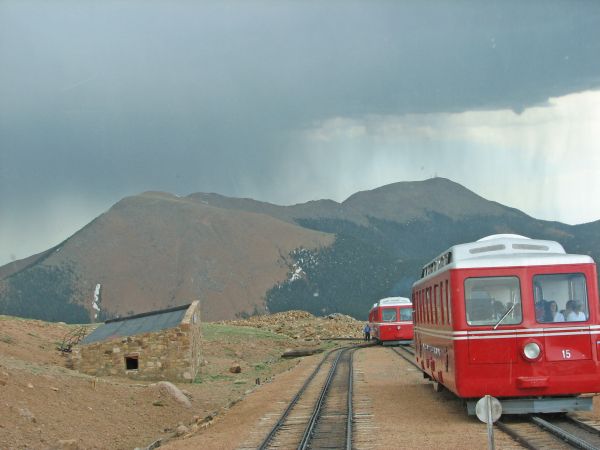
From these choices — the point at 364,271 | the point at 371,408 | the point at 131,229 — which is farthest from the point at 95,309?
the point at 371,408

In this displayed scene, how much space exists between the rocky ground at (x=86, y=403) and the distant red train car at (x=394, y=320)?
1292cm

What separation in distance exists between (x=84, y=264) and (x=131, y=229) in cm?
1832

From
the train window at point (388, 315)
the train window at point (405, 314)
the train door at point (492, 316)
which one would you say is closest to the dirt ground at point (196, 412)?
the train door at point (492, 316)

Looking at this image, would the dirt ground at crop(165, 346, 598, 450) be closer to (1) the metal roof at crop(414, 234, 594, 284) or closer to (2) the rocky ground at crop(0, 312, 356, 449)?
(2) the rocky ground at crop(0, 312, 356, 449)

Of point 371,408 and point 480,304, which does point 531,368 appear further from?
point 371,408

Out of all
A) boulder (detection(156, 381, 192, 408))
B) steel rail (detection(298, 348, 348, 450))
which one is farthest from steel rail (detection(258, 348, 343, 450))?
boulder (detection(156, 381, 192, 408))

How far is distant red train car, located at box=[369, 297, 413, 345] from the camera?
2002 inches

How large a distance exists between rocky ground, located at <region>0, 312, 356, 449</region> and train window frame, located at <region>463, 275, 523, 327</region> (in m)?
8.08

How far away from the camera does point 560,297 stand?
15.9 m

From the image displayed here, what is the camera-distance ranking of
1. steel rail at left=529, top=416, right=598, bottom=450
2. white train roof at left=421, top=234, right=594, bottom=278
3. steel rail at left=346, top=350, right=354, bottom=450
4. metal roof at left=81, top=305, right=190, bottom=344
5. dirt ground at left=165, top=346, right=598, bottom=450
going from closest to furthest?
steel rail at left=529, top=416, right=598, bottom=450 < dirt ground at left=165, top=346, right=598, bottom=450 < steel rail at left=346, top=350, right=354, bottom=450 < white train roof at left=421, top=234, right=594, bottom=278 < metal roof at left=81, top=305, right=190, bottom=344

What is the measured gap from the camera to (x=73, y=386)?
78.9 feet

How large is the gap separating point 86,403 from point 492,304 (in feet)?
39.2

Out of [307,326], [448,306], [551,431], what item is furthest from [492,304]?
[307,326]

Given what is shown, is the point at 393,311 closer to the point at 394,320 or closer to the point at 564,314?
the point at 394,320
